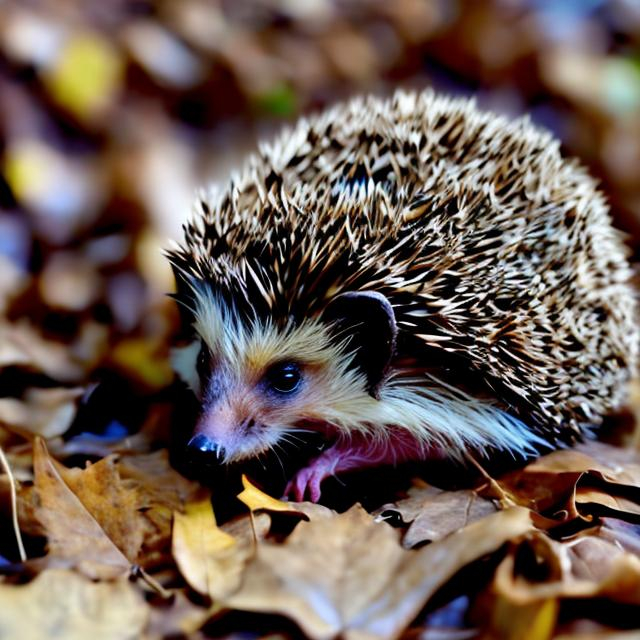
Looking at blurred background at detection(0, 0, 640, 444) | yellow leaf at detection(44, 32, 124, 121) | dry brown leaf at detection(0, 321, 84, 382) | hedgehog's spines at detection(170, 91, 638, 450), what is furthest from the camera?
yellow leaf at detection(44, 32, 124, 121)

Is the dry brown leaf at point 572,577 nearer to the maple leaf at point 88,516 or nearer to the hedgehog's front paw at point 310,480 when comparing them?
the hedgehog's front paw at point 310,480

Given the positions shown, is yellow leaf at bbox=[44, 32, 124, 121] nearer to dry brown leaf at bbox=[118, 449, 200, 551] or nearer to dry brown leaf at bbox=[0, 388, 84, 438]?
dry brown leaf at bbox=[0, 388, 84, 438]

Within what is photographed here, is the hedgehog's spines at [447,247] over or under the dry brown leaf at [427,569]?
over

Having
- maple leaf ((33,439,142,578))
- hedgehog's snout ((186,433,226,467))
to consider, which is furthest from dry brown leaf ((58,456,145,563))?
hedgehog's snout ((186,433,226,467))

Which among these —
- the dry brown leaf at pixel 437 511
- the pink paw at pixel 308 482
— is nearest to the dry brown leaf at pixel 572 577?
the dry brown leaf at pixel 437 511

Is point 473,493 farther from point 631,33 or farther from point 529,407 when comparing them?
point 631,33

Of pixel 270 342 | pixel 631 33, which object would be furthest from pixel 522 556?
pixel 631 33

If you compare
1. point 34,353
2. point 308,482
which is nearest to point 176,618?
point 308,482

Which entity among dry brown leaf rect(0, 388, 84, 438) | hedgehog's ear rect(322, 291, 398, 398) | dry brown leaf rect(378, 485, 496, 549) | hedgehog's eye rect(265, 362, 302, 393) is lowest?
dry brown leaf rect(0, 388, 84, 438)
